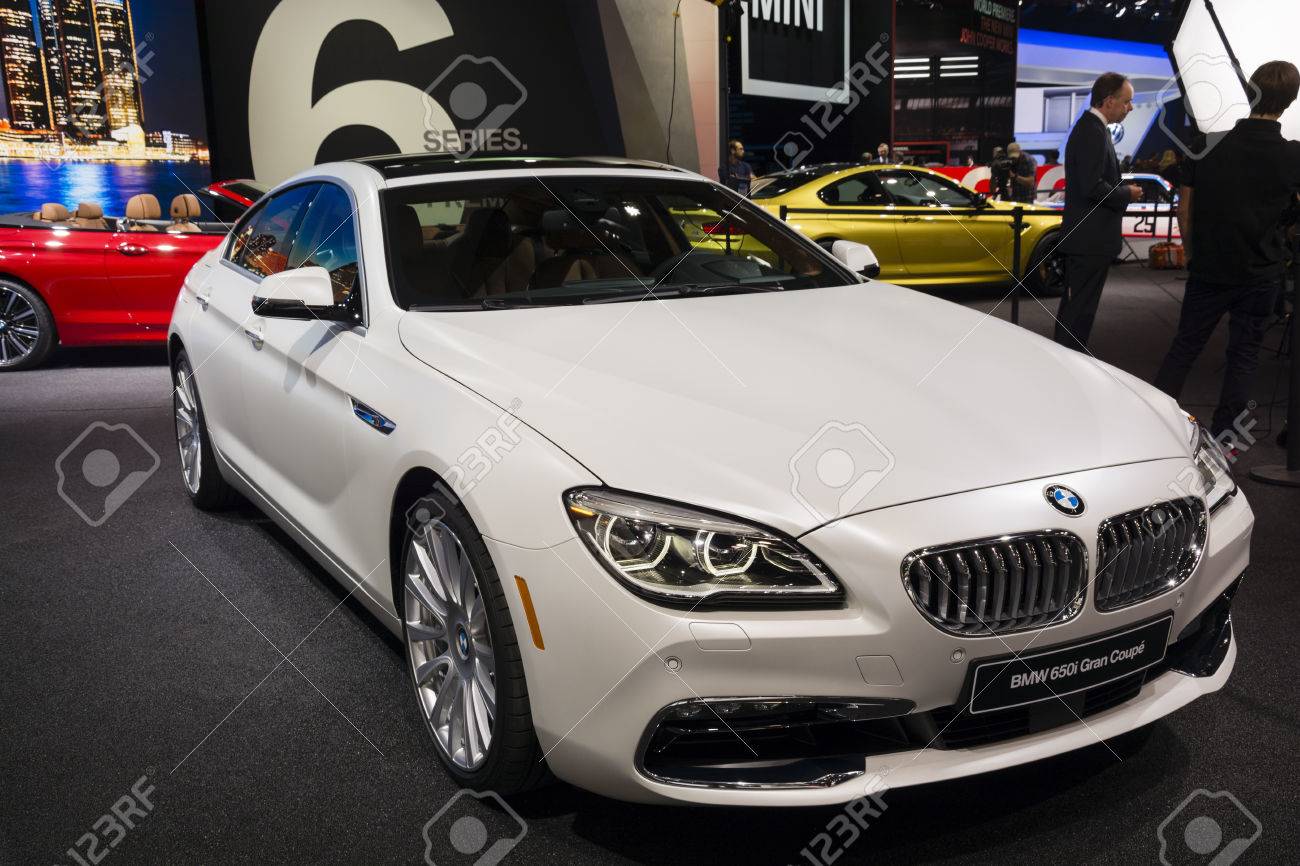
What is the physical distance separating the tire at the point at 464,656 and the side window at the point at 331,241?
94cm

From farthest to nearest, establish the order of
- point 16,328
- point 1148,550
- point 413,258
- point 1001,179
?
1. point 1001,179
2. point 16,328
3. point 413,258
4. point 1148,550

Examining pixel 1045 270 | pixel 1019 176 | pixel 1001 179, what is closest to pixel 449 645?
pixel 1045 270

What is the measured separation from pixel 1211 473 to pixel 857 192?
26.1 ft

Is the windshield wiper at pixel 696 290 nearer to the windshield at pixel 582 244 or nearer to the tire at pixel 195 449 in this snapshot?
the windshield at pixel 582 244

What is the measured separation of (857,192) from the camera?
10023mm

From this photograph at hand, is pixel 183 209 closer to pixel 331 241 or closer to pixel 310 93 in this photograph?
pixel 331 241

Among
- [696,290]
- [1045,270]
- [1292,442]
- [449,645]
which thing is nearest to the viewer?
[449,645]

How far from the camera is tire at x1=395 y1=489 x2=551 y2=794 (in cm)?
206

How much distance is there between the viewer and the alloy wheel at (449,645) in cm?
222

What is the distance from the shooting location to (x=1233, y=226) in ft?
14.9

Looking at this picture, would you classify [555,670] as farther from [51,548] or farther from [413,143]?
[413,143]

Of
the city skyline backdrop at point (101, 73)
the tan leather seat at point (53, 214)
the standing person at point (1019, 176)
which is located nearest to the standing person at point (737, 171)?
the standing person at point (1019, 176)

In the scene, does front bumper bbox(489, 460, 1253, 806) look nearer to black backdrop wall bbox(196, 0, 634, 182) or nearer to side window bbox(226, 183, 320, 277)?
side window bbox(226, 183, 320, 277)

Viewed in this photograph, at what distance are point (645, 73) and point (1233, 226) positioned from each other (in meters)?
10.0
